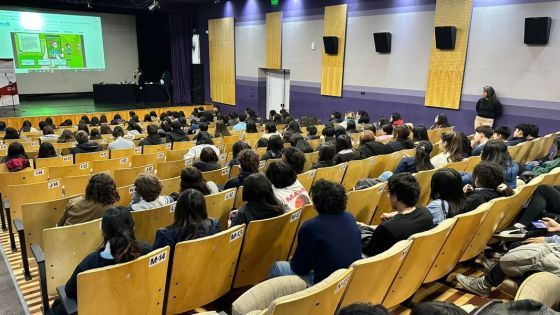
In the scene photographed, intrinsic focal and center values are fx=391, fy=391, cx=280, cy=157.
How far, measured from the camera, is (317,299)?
5.12 feet

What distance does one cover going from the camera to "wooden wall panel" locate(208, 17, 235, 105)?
14.5 metres

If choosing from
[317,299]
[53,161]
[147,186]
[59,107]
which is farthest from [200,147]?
[59,107]

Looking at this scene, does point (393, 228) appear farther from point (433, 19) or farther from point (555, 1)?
point (433, 19)

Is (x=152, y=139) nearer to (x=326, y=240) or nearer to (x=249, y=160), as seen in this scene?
(x=249, y=160)

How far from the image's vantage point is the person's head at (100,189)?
9.79 feet

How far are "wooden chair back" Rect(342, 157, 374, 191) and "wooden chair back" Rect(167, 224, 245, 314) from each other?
2.21 metres

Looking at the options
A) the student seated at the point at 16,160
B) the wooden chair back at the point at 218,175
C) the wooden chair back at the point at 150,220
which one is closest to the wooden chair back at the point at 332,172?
the wooden chair back at the point at 218,175

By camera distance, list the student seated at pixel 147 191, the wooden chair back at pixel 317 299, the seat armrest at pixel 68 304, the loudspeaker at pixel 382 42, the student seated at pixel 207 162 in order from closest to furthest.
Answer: the wooden chair back at pixel 317 299 → the seat armrest at pixel 68 304 → the student seated at pixel 147 191 → the student seated at pixel 207 162 → the loudspeaker at pixel 382 42

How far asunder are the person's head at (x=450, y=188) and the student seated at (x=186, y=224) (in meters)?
1.67

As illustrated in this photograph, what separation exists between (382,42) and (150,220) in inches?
314

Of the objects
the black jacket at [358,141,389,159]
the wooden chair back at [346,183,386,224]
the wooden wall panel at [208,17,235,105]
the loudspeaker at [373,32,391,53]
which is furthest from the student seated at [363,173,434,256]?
the wooden wall panel at [208,17,235,105]

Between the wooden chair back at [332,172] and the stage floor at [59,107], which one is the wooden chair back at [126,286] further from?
the stage floor at [59,107]

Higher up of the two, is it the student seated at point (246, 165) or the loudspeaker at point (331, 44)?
the loudspeaker at point (331, 44)

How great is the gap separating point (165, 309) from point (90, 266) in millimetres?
522
